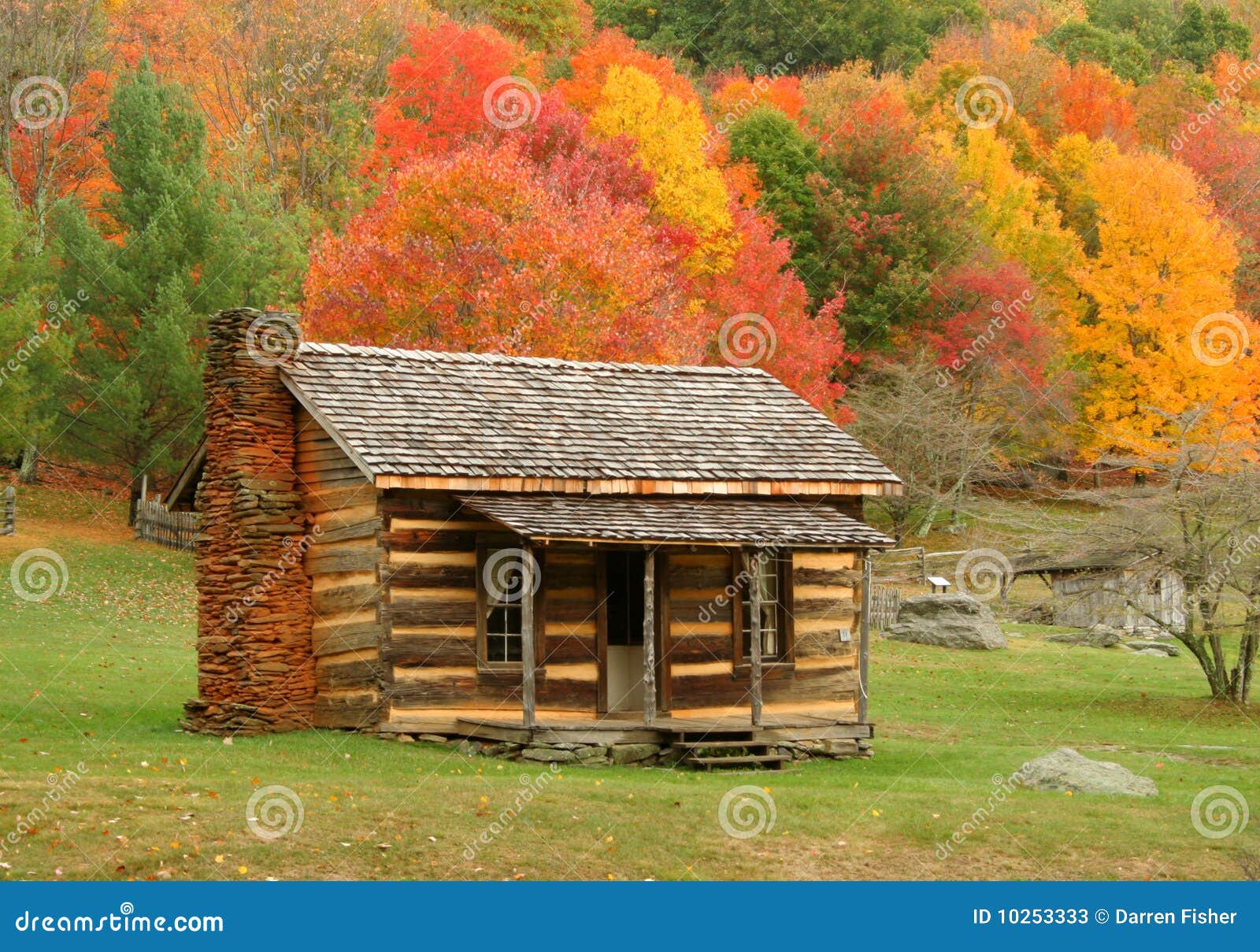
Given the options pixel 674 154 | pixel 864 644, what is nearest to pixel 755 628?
pixel 864 644

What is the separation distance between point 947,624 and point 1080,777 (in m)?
17.9

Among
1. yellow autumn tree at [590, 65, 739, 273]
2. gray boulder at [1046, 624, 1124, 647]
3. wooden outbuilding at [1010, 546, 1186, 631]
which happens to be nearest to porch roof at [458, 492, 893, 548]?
wooden outbuilding at [1010, 546, 1186, 631]

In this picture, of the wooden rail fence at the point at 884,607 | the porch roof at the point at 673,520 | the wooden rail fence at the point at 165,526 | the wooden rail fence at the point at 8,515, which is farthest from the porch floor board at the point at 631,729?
the wooden rail fence at the point at 8,515

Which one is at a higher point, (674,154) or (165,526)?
(674,154)

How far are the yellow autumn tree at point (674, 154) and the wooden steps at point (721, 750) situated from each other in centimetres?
2609

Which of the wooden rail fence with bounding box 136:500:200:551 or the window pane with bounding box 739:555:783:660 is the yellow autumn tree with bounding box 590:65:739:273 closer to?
the wooden rail fence with bounding box 136:500:200:551

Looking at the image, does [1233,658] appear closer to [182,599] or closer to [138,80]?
[182,599]

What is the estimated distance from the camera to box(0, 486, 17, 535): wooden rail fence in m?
39.7

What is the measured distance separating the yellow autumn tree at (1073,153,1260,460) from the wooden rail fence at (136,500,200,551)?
26.0 meters

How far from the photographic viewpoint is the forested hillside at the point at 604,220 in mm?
35500

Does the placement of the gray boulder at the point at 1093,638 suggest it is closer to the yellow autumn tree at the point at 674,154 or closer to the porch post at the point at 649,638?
the yellow autumn tree at the point at 674,154

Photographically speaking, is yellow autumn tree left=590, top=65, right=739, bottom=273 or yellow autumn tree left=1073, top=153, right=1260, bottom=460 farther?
yellow autumn tree left=1073, top=153, right=1260, bottom=460

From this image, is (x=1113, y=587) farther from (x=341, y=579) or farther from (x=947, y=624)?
(x=341, y=579)

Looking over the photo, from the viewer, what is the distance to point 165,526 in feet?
137
